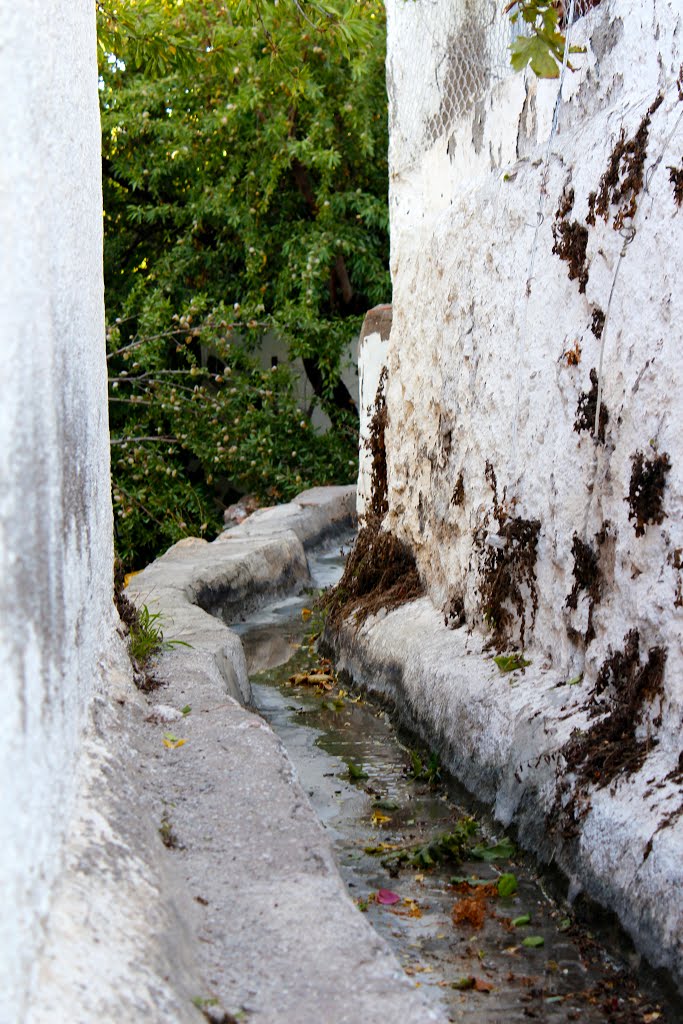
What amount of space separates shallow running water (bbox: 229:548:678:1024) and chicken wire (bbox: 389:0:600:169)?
2618mm

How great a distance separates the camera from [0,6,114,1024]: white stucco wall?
1.62 metres

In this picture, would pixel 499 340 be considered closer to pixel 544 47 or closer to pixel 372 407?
pixel 544 47

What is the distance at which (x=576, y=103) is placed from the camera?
3955 millimetres

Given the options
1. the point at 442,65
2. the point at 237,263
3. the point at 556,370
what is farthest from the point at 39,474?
the point at 237,263

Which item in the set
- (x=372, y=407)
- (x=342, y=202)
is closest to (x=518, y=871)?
(x=372, y=407)

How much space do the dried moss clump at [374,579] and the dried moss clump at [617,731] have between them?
7.30ft

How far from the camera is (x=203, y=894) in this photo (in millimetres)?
2381

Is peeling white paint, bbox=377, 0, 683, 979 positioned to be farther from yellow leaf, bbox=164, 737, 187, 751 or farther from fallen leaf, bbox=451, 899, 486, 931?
yellow leaf, bbox=164, 737, 187, 751

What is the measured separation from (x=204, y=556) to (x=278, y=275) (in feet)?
16.9

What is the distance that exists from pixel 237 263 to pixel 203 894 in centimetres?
1058

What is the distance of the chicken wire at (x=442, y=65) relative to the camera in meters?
4.86

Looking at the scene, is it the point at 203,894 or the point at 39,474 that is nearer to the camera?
the point at 39,474

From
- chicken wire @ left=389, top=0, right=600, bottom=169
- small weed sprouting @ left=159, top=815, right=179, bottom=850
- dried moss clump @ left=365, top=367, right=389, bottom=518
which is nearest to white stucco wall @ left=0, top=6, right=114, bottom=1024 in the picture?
small weed sprouting @ left=159, top=815, right=179, bottom=850

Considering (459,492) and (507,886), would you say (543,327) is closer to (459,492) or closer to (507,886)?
(459,492)
